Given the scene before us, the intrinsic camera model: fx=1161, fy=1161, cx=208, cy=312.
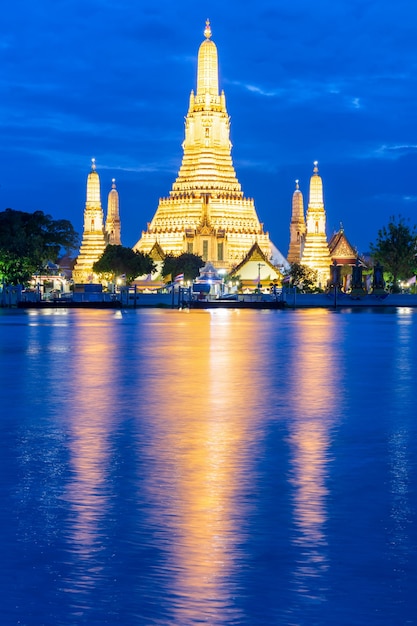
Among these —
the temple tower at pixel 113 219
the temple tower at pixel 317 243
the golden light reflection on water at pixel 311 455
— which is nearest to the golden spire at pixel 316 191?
the temple tower at pixel 317 243

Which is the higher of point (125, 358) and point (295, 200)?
point (295, 200)

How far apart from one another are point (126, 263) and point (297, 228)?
34653 mm

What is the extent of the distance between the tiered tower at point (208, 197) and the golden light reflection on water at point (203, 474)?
7870 centimetres

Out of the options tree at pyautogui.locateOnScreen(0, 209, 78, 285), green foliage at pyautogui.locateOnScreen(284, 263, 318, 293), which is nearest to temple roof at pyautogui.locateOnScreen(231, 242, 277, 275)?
green foliage at pyautogui.locateOnScreen(284, 263, 318, 293)

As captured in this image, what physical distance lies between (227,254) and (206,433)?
87.2 meters

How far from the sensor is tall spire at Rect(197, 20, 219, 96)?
101875 millimetres

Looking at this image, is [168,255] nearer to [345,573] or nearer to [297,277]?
[297,277]

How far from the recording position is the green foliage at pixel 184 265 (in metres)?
92.3

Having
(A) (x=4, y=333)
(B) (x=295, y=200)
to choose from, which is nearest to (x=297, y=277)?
(B) (x=295, y=200)

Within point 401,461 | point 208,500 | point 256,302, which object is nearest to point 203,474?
point 208,500

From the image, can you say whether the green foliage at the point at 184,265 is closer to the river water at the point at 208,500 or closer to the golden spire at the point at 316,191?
the golden spire at the point at 316,191

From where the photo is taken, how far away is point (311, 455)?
34.7ft

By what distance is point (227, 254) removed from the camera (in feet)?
325

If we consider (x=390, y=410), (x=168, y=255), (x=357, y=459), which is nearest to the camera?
(x=357, y=459)
